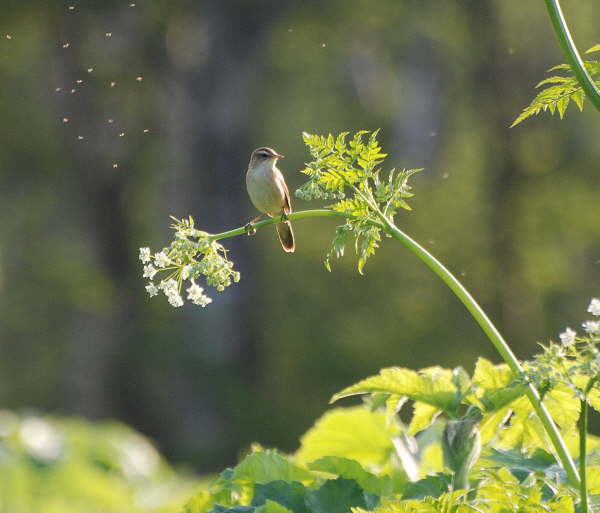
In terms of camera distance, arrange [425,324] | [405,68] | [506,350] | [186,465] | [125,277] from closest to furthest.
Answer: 1. [506,350]
2. [186,465]
3. [425,324]
4. [125,277]
5. [405,68]

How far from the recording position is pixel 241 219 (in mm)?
16234

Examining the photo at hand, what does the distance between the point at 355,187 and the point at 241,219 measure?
14592 mm

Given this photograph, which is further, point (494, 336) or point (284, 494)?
point (284, 494)

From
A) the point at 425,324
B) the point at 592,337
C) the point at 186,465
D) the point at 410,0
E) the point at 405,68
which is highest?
the point at 405,68

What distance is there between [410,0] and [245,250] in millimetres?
5539

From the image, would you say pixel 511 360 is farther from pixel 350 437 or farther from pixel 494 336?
pixel 350 437

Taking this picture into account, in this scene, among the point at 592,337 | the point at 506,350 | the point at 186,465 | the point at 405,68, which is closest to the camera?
the point at 592,337

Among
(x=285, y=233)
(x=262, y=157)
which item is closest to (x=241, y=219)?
(x=262, y=157)

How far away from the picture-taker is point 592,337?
139 centimetres

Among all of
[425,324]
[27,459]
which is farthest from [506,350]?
[425,324]

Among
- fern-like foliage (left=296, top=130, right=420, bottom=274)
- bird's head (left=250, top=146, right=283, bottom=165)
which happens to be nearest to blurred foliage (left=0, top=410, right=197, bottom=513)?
bird's head (left=250, top=146, right=283, bottom=165)

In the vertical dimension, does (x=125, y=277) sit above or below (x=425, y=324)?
above

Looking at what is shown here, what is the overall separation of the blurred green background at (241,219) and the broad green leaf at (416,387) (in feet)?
40.3

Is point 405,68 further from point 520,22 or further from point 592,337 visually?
point 592,337
